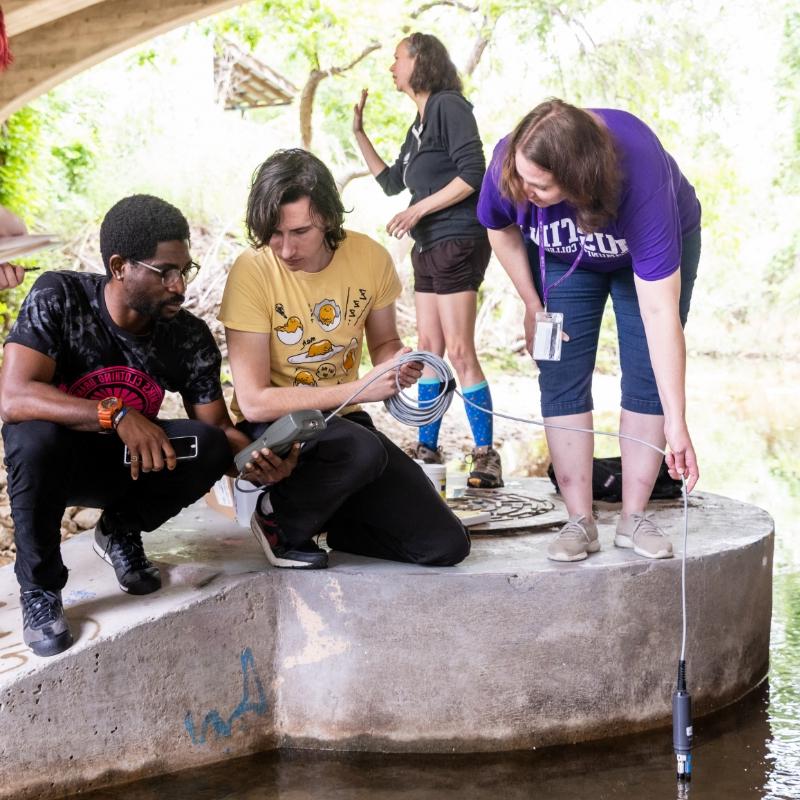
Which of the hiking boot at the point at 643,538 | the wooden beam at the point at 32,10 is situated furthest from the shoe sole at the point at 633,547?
the wooden beam at the point at 32,10

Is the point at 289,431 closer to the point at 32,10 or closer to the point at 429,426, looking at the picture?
the point at 429,426

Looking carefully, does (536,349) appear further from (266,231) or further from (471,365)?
(471,365)

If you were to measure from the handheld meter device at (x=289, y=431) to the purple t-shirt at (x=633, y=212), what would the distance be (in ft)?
2.78

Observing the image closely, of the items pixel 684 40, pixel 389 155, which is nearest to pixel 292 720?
pixel 389 155

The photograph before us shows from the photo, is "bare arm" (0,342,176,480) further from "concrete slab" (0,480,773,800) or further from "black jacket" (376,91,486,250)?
"black jacket" (376,91,486,250)

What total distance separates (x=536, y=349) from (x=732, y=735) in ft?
4.07

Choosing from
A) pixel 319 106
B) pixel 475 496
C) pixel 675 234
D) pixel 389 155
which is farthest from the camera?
pixel 319 106

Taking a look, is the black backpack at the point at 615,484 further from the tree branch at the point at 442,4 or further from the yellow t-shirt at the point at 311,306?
the tree branch at the point at 442,4

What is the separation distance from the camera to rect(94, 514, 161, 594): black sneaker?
9.89 feet

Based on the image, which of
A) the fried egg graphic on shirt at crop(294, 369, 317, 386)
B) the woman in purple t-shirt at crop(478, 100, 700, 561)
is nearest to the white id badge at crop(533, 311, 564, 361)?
the woman in purple t-shirt at crop(478, 100, 700, 561)

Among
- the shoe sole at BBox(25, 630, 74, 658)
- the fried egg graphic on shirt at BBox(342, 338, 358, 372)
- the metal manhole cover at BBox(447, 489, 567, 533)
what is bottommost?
the metal manhole cover at BBox(447, 489, 567, 533)

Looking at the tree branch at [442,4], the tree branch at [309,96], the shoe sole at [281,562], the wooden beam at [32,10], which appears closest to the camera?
the shoe sole at [281,562]

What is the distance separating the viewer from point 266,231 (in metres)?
3.16

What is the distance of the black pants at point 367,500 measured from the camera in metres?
3.04
